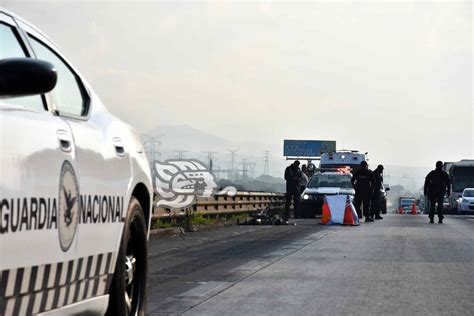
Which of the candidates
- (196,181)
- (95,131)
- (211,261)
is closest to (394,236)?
(196,181)

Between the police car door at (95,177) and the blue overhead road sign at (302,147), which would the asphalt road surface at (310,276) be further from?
the blue overhead road sign at (302,147)

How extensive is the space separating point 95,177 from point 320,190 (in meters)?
30.2

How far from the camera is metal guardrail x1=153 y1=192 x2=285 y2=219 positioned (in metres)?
21.6

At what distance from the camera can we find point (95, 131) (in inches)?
209

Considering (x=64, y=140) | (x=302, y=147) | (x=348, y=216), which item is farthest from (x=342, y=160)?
(x=302, y=147)

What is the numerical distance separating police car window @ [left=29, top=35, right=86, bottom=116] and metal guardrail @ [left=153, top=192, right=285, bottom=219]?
14.4m

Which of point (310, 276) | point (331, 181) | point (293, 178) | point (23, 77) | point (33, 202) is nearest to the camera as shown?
point (23, 77)

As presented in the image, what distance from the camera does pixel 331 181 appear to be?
3594cm

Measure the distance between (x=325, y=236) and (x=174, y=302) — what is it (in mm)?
12061

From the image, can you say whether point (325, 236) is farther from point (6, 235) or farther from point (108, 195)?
point (6, 235)

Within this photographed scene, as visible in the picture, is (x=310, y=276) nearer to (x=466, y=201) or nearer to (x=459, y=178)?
(x=466, y=201)

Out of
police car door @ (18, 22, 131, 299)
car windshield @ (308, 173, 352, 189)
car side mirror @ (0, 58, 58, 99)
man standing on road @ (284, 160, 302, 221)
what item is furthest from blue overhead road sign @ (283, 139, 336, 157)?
car side mirror @ (0, 58, 58, 99)

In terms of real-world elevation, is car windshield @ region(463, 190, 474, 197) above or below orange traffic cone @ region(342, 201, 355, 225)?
above

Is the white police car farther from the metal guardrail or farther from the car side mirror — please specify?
the metal guardrail
